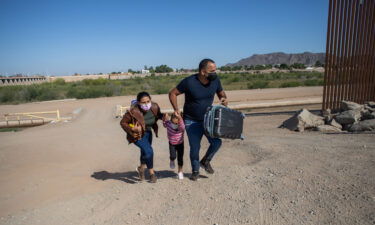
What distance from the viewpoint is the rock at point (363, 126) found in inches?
286

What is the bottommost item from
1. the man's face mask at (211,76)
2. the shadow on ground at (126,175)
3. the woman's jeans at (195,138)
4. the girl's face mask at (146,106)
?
the shadow on ground at (126,175)

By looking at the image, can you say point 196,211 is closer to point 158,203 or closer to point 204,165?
point 158,203

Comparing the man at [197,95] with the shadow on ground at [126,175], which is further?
the shadow on ground at [126,175]

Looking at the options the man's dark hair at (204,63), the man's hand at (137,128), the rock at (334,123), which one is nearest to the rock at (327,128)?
the rock at (334,123)

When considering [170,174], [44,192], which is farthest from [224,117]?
[44,192]

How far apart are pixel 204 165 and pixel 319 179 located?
5.53 feet

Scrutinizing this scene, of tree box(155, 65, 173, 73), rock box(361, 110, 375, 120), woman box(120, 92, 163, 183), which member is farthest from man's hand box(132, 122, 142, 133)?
tree box(155, 65, 173, 73)

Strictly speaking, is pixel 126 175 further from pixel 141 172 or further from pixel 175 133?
pixel 175 133

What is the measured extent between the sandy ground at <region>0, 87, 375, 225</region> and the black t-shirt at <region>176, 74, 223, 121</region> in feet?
3.49

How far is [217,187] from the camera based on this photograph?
4.21m

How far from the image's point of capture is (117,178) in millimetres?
5395

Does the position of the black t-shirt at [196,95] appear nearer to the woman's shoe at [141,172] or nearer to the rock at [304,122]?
the woman's shoe at [141,172]

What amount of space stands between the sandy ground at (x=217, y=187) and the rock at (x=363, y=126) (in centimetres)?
98

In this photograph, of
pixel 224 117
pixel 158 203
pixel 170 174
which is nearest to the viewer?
pixel 158 203
